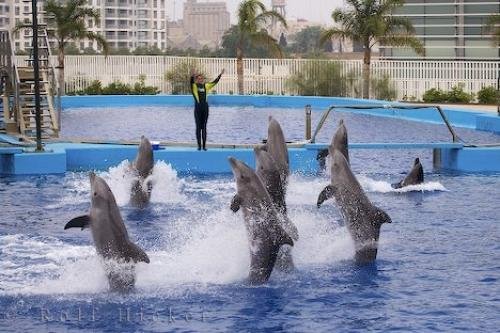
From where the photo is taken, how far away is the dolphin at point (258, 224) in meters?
9.19

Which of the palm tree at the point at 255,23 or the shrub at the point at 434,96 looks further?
the palm tree at the point at 255,23

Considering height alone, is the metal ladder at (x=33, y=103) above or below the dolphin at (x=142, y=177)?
above

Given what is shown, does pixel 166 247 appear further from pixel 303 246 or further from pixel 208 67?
pixel 208 67

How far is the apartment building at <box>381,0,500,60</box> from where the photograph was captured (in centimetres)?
4491

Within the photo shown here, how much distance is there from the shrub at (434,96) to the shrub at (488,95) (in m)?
1.27

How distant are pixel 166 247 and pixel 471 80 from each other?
2641 cm

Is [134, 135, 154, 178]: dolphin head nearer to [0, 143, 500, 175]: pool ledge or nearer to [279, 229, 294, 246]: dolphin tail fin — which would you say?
[0, 143, 500, 175]: pool ledge

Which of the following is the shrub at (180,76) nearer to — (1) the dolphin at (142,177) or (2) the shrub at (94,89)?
(2) the shrub at (94,89)

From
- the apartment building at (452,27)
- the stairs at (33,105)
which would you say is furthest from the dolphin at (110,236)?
the apartment building at (452,27)

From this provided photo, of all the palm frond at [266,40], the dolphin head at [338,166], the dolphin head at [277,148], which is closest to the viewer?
the dolphin head at [338,166]

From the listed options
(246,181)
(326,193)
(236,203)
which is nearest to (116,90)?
(326,193)

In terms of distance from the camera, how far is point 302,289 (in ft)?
31.9

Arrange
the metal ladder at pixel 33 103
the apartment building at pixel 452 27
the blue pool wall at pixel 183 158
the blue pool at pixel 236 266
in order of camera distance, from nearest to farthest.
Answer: the blue pool at pixel 236 266 → the blue pool wall at pixel 183 158 → the metal ladder at pixel 33 103 → the apartment building at pixel 452 27

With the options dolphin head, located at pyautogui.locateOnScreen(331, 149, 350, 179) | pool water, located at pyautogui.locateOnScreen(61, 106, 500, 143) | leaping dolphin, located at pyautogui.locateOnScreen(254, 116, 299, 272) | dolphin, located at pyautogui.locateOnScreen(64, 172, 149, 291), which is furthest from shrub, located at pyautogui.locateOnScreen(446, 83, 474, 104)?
dolphin, located at pyautogui.locateOnScreen(64, 172, 149, 291)
